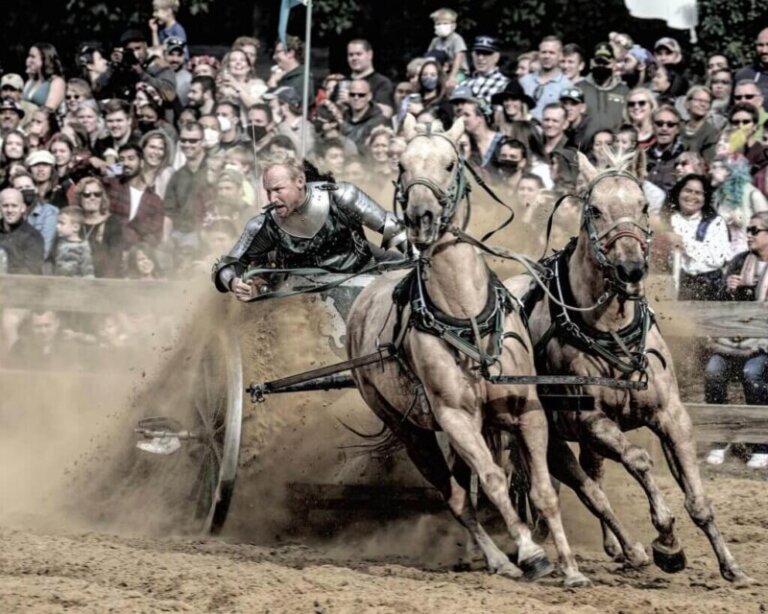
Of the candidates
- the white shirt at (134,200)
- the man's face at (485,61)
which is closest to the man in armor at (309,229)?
the white shirt at (134,200)

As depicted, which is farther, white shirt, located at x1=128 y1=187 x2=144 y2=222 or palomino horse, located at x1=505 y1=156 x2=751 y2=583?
white shirt, located at x1=128 y1=187 x2=144 y2=222

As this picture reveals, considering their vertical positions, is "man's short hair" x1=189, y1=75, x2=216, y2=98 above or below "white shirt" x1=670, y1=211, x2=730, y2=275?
above

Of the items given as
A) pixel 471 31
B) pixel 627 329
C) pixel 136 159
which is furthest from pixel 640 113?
pixel 471 31

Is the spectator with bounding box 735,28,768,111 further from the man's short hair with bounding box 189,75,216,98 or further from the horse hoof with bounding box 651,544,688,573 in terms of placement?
the horse hoof with bounding box 651,544,688,573

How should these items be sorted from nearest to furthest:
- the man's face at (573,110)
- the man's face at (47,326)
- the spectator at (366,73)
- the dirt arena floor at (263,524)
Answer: the dirt arena floor at (263,524), the man's face at (47,326), the man's face at (573,110), the spectator at (366,73)

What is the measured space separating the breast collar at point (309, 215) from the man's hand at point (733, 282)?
3.25 m

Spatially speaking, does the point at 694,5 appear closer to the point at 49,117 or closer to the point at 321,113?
the point at 321,113

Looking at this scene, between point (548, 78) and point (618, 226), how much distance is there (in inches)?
254

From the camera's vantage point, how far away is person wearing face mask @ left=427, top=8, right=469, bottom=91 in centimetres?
1420

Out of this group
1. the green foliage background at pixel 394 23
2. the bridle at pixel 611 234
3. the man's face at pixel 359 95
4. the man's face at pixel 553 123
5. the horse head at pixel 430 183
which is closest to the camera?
the horse head at pixel 430 183

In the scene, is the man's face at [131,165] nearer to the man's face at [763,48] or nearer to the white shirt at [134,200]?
the white shirt at [134,200]

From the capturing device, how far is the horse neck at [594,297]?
7398 mm

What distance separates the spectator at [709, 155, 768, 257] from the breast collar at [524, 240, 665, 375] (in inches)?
147

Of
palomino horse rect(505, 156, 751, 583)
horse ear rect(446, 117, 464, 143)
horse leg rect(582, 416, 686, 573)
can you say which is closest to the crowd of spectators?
horse ear rect(446, 117, 464, 143)
